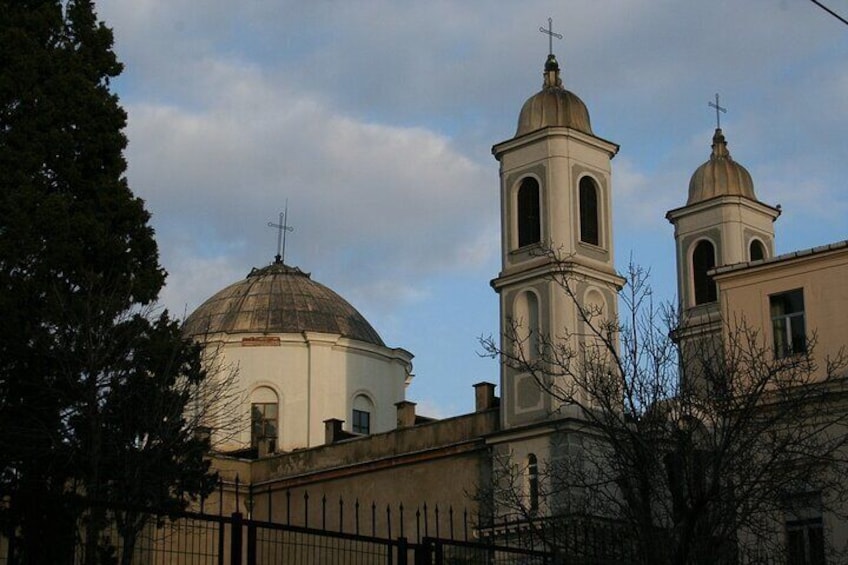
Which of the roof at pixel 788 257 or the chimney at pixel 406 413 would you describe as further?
the chimney at pixel 406 413

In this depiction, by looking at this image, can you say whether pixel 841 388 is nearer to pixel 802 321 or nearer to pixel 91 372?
pixel 802 321

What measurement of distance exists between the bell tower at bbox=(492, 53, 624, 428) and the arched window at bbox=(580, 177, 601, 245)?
29mm

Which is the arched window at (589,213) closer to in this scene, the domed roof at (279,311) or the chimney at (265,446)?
the chimney at (265,446)

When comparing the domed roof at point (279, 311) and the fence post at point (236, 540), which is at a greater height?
the domed roof at point (279, 311)

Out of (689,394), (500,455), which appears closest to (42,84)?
(689,394)

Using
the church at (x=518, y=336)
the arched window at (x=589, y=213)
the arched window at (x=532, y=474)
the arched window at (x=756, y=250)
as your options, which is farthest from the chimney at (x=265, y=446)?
the arched window at (x=756, y=250)

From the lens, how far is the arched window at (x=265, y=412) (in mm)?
57062

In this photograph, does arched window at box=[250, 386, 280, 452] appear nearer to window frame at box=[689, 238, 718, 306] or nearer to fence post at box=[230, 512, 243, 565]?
window frame at box=[689, 238, 718, 306]

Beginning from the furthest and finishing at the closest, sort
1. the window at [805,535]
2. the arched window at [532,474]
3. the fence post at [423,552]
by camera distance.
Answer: the arched window at [532,474] → the window at [805,535] → the fence post at [423,552]

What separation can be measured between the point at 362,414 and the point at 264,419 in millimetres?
3740

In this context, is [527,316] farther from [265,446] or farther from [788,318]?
[788,318]

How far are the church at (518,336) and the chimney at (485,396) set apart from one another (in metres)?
0.04

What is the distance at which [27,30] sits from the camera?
91.7 feet

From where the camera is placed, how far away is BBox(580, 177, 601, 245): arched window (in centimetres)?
4562
